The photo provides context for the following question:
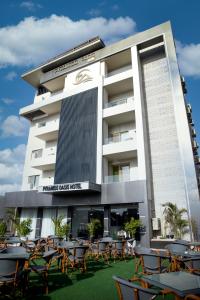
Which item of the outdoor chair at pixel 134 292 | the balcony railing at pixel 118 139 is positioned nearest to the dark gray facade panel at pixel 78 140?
the balcony railing at pixel 118 139

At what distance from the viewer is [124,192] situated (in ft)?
49.4

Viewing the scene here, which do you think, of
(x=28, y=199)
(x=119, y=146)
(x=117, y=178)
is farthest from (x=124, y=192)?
(x=28, y=199)

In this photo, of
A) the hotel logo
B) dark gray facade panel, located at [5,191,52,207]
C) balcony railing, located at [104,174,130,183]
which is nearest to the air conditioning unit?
balcony railing, located at [104,174,130,183]

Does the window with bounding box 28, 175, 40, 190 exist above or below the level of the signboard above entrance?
above

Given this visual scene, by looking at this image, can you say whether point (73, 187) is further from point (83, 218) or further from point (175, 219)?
point (175, 219)

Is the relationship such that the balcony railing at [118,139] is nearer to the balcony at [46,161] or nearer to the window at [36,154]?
the balcony at [46,161]

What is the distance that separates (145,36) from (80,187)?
49.6 ft

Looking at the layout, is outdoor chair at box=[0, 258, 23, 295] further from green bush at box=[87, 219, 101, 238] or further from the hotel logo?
the hotel logo

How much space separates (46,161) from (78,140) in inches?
177

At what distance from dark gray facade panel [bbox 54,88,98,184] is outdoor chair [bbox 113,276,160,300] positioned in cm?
1382

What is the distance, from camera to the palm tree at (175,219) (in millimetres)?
13844

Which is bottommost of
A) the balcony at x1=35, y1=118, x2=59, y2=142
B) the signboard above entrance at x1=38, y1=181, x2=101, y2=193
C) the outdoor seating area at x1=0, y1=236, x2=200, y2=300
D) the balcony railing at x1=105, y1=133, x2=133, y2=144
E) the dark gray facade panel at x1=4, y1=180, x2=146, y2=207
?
the outdoor seating area at x1=0, y1=236, x2=200, y2=300

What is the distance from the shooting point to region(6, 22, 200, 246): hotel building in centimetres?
1516

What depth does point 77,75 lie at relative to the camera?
2261cm
